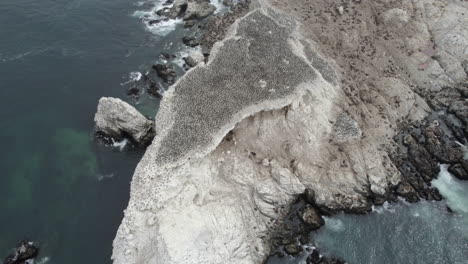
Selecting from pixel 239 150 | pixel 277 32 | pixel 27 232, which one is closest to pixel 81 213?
pixel 27 232

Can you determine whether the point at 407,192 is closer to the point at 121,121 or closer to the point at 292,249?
the point at 292,249

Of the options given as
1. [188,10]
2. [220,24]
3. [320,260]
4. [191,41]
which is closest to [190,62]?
[191,41]

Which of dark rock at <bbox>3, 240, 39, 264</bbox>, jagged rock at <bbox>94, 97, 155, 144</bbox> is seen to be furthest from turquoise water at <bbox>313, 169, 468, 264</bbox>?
dark rock at <bbox>3, 240, 39, 264</bbox>

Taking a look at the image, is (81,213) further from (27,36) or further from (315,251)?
(27,36)

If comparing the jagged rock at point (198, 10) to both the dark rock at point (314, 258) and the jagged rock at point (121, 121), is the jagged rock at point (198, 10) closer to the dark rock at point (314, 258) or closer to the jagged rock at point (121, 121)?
the jagged rock at point (121, 121)

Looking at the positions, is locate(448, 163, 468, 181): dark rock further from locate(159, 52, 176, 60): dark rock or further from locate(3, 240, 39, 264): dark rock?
locate(3, 240, 39, 264): dark rock

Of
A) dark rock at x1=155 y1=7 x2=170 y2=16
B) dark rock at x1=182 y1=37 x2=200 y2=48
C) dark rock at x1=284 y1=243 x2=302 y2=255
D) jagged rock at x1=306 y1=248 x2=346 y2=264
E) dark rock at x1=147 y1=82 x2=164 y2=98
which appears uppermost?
dark rock at x1=155 y1=7 x2=170 y2=16

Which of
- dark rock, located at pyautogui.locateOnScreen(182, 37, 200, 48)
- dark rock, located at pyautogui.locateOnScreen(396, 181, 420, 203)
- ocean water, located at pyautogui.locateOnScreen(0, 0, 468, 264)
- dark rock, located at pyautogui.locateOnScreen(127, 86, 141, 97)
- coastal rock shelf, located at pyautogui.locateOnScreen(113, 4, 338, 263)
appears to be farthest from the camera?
dark rock, located at pyautogui.locateOnScreen(182, 37, 200, 48)
